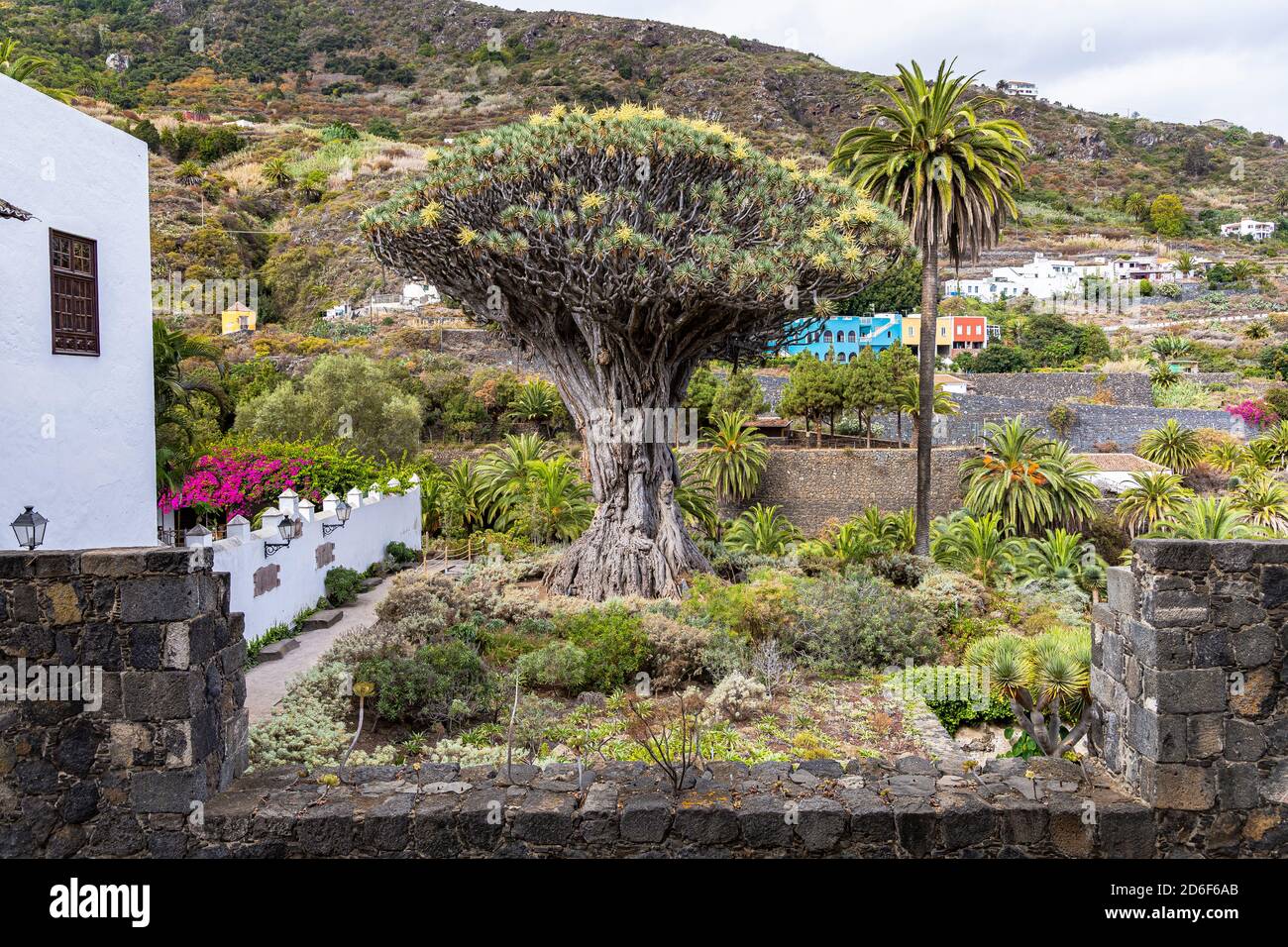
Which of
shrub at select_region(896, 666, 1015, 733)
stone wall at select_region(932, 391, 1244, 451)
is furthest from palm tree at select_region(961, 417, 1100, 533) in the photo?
shrub at select_region(896, 666, 1015, 733)

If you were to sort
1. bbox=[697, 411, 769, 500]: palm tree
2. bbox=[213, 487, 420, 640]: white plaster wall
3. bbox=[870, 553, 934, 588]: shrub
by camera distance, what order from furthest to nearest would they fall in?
bbox=[697, 411, 769, 500]: palm tree, bbox=[870, 553, 934, 588]: shrub, bbox=[213, 487, 420, 640]: white plaster wall

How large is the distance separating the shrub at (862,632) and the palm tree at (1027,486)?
13.7 metres

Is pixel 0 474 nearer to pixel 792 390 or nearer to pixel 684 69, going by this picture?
pixel 792 390

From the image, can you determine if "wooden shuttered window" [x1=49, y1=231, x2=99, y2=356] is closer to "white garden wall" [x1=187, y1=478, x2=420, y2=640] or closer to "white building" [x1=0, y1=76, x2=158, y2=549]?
"white building" [x1=0, y1=76, x2=158, y2=549]

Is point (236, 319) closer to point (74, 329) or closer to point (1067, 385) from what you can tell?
point (74, 329)

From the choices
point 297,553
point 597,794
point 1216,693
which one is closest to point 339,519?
point 297,553

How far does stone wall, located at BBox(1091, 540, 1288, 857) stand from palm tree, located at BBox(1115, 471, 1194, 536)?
2261cm

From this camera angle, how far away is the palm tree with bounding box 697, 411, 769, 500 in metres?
28.6

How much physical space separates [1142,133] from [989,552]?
9526 cm

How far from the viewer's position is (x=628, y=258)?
12.5 metres

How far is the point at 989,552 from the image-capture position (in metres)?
18.2

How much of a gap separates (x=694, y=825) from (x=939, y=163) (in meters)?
16.2

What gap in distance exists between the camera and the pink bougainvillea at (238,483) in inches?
651
